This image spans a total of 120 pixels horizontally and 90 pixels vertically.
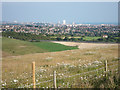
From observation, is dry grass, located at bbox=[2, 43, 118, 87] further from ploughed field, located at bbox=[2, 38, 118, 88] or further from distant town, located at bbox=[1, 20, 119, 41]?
distant town, located at bbox=[1, 20, 119, 41]

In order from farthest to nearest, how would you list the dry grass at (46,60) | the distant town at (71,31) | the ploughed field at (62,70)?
the distant town at (71,31) → the dry grass at (46,60) → the ploughed field at (62,70)

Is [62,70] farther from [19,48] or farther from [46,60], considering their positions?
[19,48]

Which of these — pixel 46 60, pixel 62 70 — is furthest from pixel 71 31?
pixel 62 70

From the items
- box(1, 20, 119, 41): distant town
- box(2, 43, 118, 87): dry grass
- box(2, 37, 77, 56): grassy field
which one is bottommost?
box(2, 37, 77, 56): grassy field

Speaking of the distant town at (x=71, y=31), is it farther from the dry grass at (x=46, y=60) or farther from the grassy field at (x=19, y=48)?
the dry grass at (x=46, y=60)

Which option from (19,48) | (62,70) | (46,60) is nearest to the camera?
(62,70)

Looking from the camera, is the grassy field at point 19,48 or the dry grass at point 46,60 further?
the grassy field at point 19,48

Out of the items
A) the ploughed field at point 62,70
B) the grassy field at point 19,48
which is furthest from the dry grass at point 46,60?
the grassy field at point 19,48

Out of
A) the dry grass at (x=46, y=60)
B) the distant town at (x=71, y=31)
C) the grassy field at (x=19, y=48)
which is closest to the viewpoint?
the dry grass at (x=46, y=60)

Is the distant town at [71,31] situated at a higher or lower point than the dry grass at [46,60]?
higher

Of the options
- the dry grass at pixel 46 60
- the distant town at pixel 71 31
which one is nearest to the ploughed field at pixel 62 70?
the dry grass at pixel 46 60

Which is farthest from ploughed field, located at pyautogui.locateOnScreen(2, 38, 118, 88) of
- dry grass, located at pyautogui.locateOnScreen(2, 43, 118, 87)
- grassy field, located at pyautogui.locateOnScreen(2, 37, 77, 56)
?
grassy field, located at pyautogui.locateOnScreen(2, 37, 77, 56)

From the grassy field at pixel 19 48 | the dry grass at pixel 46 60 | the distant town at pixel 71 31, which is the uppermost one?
the distant town at pixel 71 31

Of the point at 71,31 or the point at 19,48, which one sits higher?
the point at 71,31
